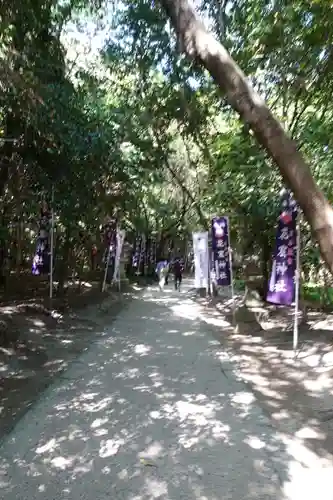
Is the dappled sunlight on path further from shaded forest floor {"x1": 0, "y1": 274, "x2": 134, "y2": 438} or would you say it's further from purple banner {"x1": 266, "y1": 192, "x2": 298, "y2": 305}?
purple banner {"x1": 266, "y1": 192, "x2": 298, "y2": 305}

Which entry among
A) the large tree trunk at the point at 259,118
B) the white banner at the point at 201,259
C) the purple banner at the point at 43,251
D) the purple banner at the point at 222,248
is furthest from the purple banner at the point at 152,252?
the large tree trunk at the point at 259,118

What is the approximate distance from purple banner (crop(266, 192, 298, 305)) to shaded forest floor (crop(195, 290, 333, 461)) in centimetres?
96

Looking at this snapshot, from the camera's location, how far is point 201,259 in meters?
17.1

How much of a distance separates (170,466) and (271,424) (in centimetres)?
157

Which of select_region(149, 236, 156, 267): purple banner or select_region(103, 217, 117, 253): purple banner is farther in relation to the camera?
select_region(149, 236, 156, 267): purple banner

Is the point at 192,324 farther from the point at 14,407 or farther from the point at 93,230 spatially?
the point at 14,407

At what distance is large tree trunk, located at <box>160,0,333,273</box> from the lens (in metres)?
3.02

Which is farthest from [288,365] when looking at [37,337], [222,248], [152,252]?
[152,252]

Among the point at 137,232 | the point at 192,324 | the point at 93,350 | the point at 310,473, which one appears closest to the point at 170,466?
the point at 310,473

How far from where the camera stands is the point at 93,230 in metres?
17.1

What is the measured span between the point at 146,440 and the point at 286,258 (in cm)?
529

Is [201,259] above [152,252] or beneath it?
beneath

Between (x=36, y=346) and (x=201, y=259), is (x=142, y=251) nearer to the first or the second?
(x=201, y=259)

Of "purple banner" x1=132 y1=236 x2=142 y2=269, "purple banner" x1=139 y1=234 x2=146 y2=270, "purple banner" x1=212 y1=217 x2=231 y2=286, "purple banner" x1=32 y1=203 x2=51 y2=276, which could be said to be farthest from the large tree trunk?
"purple banner" x1=139 y1=234 x2=146 y2=270
